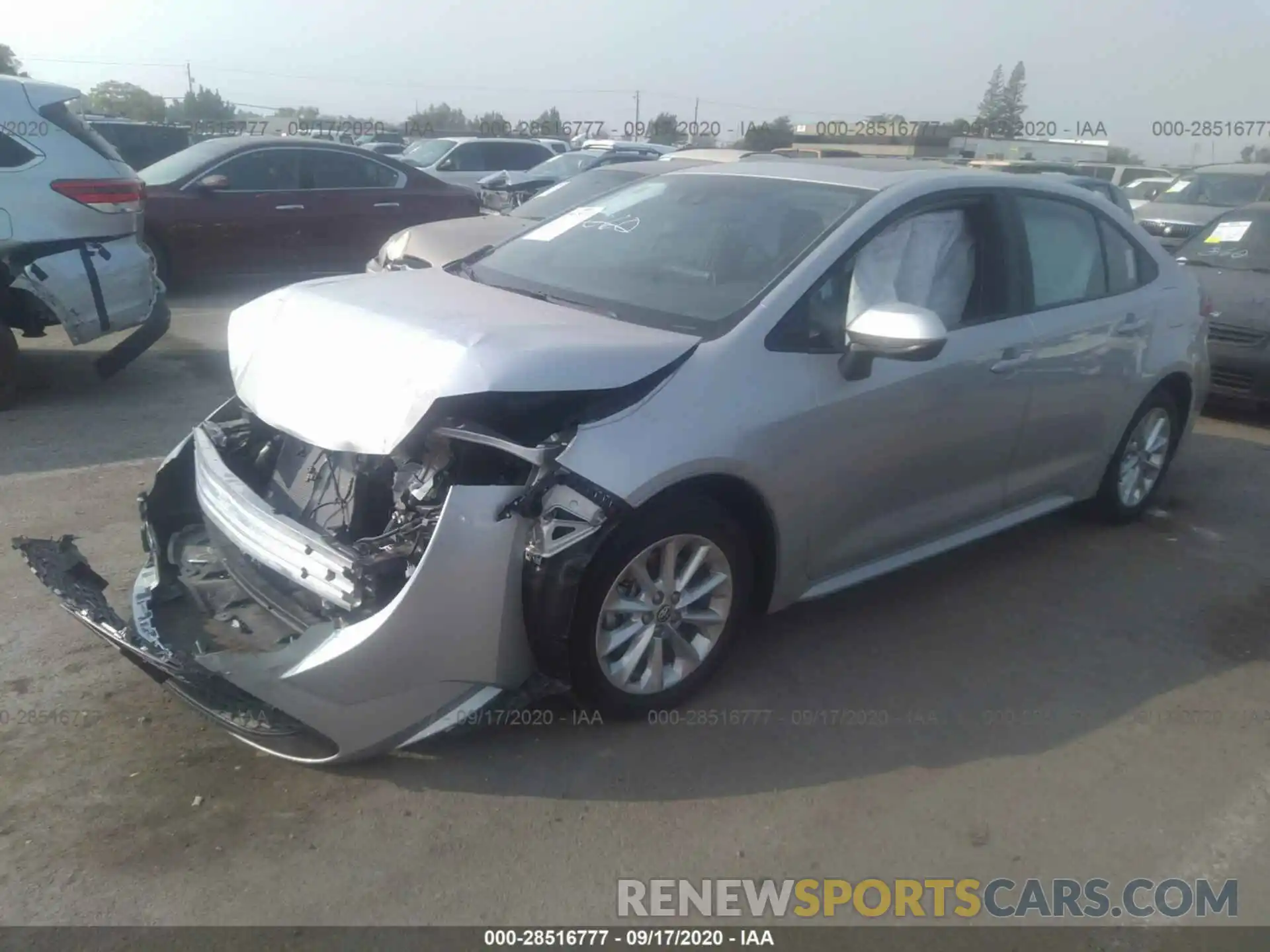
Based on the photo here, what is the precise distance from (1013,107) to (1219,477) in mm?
45532

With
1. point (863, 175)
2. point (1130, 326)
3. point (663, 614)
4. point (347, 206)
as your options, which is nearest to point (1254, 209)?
point (1130, 326)

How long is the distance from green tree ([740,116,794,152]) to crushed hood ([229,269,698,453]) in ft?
40.8

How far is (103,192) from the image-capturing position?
706cm

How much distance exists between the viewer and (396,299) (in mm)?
3779

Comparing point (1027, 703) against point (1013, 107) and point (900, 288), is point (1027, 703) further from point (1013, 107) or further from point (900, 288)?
point (1013, 107)

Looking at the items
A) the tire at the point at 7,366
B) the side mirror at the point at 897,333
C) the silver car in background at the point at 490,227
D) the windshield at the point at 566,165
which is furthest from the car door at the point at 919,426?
the windshield at the point at 566,165

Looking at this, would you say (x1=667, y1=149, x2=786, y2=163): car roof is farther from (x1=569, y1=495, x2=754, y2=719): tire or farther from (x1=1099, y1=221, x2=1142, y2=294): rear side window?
(x1=569, y1=495, x2=754, y2=719): tire

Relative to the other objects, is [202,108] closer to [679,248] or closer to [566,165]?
[566,165]

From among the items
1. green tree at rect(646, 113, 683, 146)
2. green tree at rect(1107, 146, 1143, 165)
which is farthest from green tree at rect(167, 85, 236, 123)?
green tree at rect(1107, 146, 1143, 165)

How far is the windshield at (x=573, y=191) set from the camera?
8.89 meters

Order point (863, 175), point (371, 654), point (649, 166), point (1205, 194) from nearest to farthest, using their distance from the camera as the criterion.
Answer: point (371, 654), point (863, 175), point (649, 166), point (1205, 194)

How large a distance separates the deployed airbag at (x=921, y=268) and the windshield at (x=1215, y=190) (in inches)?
478

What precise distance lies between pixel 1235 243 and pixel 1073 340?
208 inches
